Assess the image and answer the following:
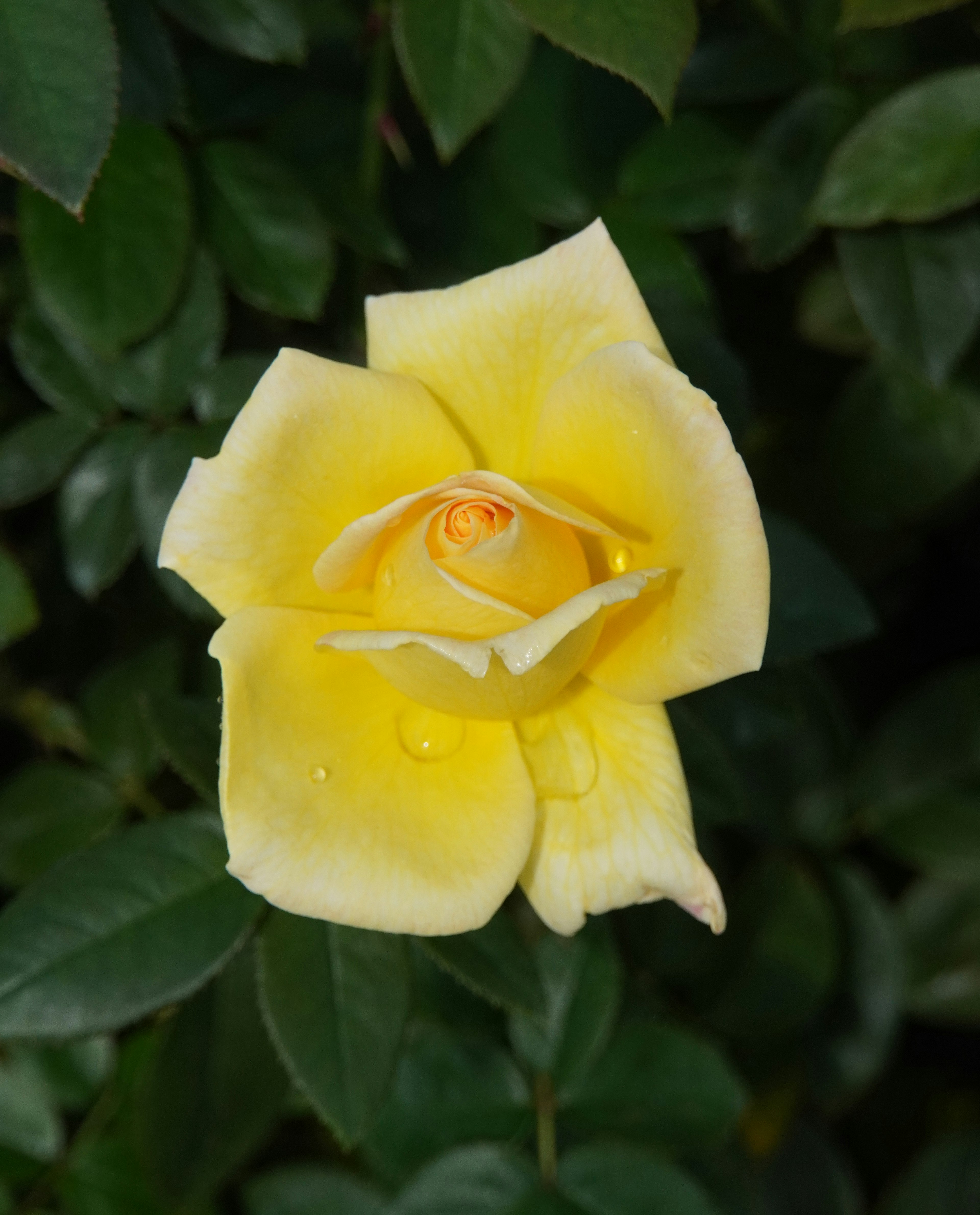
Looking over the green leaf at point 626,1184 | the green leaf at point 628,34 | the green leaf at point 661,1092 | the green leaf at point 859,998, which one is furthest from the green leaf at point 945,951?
the green leaf at point 628,34

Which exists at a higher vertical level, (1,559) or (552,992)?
(1,559)

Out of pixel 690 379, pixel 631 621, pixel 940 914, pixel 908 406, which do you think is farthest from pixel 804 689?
pixel 631 621

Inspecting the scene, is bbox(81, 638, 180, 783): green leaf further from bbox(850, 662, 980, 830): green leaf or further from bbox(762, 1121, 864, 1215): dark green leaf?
bbox(762, 1121, 864, 1215): dark green leaf

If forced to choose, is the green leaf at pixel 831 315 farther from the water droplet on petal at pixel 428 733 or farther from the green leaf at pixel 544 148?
the water droplet on petal at pixel 428 733

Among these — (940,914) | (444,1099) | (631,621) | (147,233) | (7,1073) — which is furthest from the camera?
(940,914)

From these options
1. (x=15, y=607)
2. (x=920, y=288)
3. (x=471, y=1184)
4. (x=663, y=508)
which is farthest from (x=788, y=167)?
(x=471, y=1184)

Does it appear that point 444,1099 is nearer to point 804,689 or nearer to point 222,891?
point 222,891

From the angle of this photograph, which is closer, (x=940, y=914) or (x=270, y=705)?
(x=270, y=705)
